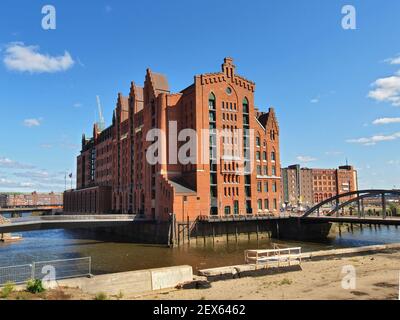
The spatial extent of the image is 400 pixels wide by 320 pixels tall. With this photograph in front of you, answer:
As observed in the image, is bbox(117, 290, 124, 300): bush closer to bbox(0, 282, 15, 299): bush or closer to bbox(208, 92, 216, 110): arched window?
bbox(0, 282, 15, 299): bush

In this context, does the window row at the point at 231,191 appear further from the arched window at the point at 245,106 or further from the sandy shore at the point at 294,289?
the sandy shore at the point at 294,289

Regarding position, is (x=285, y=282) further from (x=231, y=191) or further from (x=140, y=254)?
(x=231, y=191)

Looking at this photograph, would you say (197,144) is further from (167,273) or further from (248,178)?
(167,273)

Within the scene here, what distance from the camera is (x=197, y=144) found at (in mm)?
71500

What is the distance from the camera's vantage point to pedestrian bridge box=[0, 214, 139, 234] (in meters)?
56.5

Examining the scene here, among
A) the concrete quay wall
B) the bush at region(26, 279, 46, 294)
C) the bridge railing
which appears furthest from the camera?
the bridge railing

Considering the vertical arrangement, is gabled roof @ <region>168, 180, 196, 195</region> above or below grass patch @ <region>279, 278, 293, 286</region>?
above

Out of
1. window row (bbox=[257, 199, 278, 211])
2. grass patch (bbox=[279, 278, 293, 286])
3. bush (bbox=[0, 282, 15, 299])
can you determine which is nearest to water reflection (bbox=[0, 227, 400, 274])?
window row (bbox=[257, 199, 278, 211])

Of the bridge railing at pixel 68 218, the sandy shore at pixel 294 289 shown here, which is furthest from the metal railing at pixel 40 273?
the bridge railing at pixel 68 218

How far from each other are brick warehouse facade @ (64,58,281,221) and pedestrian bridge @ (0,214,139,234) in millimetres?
6430

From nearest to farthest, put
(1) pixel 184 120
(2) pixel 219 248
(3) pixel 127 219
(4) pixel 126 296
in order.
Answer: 1. (4) pixel 126 296
2. (2) pixel 219 248
3. (3) pixel 127 219
4. (1) pixel 184 120
